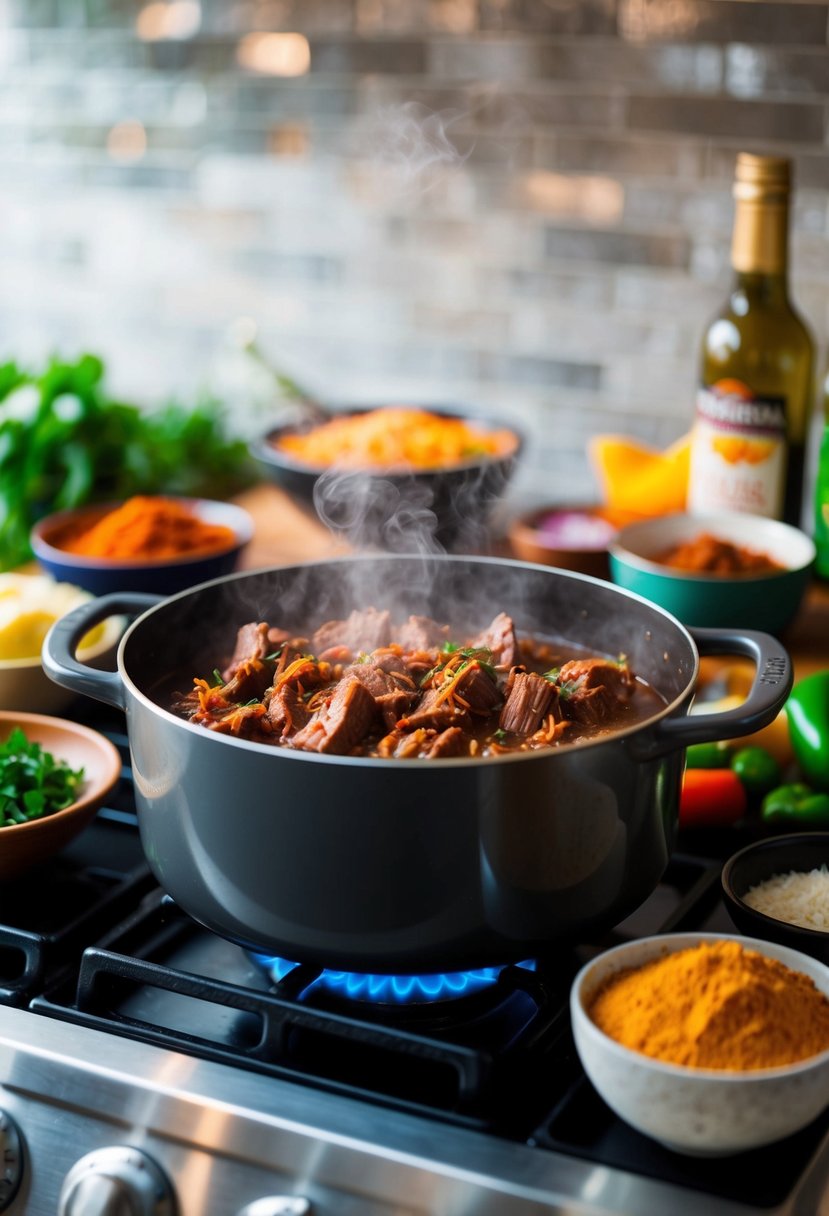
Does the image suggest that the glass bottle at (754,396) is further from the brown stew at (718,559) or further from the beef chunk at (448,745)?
the beef chunk at (448,745)

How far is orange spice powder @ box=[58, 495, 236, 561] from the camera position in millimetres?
1851

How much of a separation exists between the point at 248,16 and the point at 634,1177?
2168 mm

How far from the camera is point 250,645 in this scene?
1237mm

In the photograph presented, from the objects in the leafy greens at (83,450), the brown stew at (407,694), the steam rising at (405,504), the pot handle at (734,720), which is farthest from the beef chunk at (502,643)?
the leafy greens at (83,450)

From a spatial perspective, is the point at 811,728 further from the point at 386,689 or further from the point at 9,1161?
the point at 9,1161

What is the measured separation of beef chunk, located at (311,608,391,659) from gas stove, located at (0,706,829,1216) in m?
0.30

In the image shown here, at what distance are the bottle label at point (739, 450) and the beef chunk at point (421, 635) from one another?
0.65 metres

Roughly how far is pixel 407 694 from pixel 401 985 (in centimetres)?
24

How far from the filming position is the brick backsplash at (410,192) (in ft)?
6.85

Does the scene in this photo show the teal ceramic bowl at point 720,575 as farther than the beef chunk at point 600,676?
Yes

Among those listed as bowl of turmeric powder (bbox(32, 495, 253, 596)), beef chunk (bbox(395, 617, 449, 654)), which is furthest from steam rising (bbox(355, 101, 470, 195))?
beef chunk (bbox(395, 617, 449, 654))

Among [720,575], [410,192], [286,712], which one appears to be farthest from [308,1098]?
[410,192]

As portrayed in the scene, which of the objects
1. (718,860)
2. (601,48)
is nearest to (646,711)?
(718,860)

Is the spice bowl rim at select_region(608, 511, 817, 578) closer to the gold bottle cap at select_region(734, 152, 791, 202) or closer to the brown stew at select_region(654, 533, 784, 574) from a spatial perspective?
the brown stew at select_region(654, 533, 784, 574)
